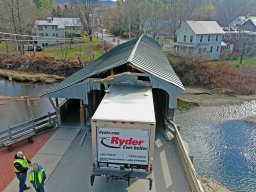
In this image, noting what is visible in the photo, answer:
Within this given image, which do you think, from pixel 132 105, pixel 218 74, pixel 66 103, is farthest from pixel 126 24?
pixel 132 105

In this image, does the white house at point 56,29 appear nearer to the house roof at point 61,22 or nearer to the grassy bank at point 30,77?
the house roof at point 61,22

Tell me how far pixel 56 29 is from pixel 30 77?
108ft

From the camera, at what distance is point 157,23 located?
71.2m

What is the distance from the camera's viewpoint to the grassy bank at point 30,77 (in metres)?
42.0

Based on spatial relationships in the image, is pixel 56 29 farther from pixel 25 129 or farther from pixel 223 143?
pixel 25 129

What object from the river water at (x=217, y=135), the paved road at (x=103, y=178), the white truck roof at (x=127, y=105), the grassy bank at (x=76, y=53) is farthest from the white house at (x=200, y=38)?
the paved road at (x=103, y=178)

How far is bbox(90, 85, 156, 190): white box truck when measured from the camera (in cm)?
958

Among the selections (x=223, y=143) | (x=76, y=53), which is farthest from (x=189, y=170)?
(x=76, y=53)

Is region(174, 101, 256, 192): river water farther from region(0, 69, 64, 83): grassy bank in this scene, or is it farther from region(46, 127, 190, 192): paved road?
region(0, 69, 64, 83): grassy bank

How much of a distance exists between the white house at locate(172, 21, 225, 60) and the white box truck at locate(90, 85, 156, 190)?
4157cm

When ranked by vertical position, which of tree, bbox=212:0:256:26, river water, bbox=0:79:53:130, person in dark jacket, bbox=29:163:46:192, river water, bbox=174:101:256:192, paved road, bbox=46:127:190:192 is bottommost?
river water, bbox=174:101:256:192

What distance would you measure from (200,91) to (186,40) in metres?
18.5

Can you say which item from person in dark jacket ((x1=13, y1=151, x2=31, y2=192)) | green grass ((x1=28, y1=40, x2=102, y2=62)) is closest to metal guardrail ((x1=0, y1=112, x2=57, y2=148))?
person in dark jacket ((x1=13, y1=151, x2=31, y2=192))

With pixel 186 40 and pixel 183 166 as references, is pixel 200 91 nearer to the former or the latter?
pixel 186 40
